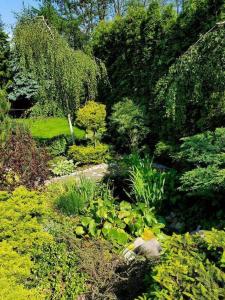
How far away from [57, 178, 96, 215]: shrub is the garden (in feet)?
0.07

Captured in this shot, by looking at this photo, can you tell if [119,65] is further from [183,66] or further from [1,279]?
[1,279]

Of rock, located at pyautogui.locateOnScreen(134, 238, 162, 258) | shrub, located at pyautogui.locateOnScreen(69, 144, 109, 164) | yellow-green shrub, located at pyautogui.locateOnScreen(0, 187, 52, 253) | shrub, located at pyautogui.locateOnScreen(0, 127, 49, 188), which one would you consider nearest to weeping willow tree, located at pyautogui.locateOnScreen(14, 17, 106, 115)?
shrub, located at pyautogui.locateOnScreen(69, 144, 109, 164)

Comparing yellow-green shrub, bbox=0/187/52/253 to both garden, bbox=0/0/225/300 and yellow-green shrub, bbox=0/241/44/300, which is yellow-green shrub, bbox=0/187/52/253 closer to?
garden, bbox=0/0/225/300

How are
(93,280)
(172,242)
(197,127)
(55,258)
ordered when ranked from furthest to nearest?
(197,127)
(55,258)
(93,280)
(172,242)

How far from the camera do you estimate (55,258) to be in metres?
4.05

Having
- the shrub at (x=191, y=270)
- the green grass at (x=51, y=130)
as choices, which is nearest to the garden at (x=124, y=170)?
the shrub at (x=191, y=270)

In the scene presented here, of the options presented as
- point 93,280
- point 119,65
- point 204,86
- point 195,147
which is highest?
point 119,65

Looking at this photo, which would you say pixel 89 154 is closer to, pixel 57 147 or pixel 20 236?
pixel 57 147

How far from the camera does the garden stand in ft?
10.9

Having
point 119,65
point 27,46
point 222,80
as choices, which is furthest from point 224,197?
point 119,65

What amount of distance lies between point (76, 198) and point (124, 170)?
6.30 feet

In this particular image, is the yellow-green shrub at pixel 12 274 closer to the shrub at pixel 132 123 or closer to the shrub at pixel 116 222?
the shrub at pixel 116 222

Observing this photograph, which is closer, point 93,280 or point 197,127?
point 93,280

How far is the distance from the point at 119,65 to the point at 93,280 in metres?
8.64
